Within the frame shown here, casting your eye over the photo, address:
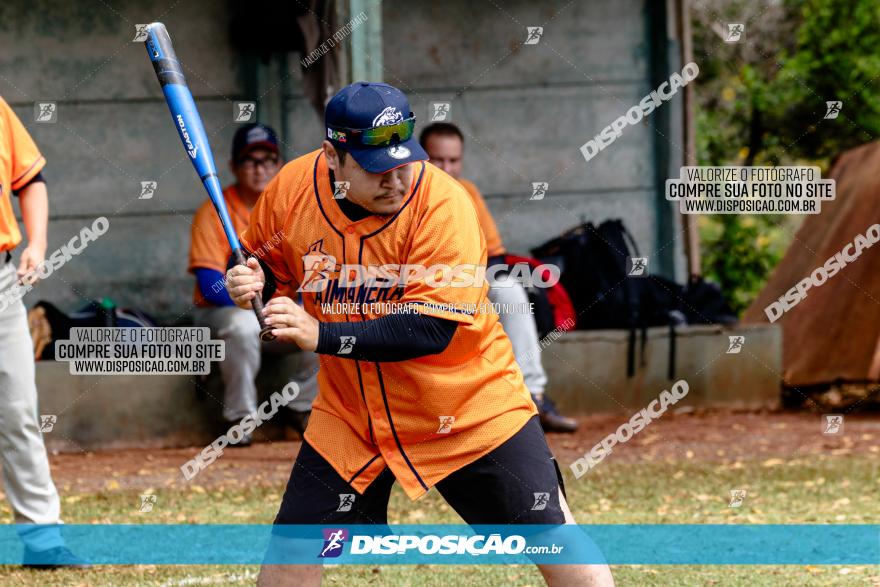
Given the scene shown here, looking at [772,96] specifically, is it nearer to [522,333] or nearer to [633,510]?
[522,333]

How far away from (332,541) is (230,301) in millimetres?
4817

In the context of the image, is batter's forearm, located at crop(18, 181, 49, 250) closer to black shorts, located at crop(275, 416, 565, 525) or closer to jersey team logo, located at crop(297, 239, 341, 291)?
jersey team logo, located at crop(297, 239, 341, 291)

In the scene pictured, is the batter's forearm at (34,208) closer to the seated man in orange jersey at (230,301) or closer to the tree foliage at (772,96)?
the seated man in orange jersey at (230,301)

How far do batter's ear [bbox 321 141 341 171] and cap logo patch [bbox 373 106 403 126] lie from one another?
0.54 ft

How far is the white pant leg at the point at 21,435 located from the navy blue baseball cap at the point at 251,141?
10.4 ft

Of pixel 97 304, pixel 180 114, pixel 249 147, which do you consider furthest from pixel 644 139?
pixel 180 114

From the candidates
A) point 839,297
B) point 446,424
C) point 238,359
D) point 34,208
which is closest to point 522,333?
point 238,359

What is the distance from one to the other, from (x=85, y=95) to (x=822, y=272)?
17.3 ft

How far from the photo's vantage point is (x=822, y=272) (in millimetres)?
10352

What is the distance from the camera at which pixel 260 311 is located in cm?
373

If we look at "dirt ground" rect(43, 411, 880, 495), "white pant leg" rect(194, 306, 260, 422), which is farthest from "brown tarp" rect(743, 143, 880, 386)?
"white pant leg" rect(194, 306, 260, 422)

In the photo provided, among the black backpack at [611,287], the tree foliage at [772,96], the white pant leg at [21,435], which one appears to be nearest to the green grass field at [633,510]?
the white pant leg at [21,435]

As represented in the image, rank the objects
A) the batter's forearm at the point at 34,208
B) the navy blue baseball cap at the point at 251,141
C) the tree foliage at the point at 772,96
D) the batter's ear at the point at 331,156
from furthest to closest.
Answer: the tree foliage at the point at 772,96 → the navy blue baseball cap at the point at 251,141 → the batter's forearm at the point at 34,208 → the batter's ear at the point at 331,156

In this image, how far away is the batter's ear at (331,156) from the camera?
383 cm
